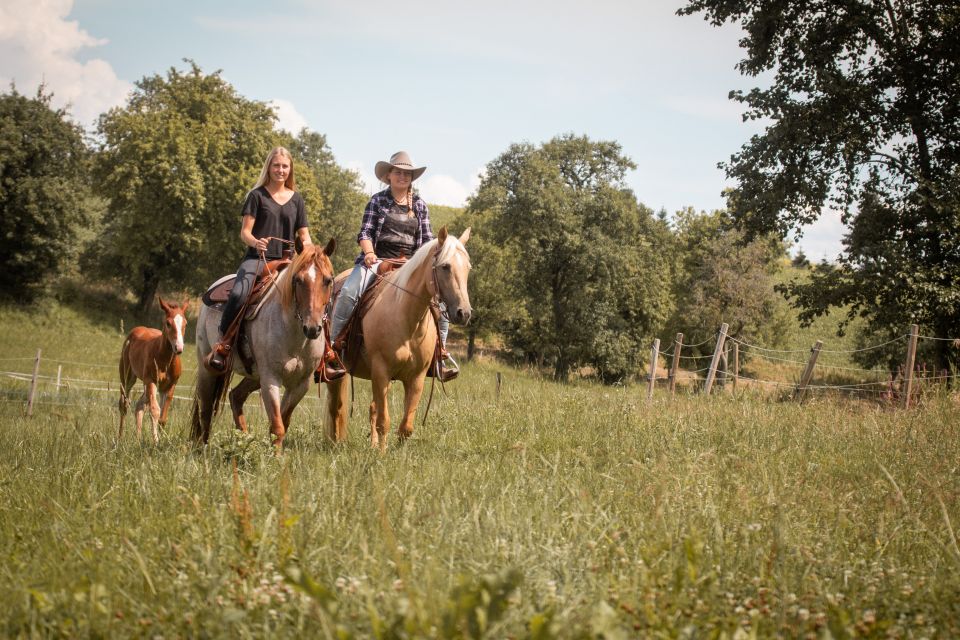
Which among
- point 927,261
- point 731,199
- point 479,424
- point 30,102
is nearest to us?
point 479,424

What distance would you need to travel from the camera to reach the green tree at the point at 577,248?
1670 inches

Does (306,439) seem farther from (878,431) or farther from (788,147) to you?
(788,147)

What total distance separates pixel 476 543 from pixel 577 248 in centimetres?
3999

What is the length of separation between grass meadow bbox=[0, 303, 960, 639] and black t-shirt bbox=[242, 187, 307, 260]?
2.32m

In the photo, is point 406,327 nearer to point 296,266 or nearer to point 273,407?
point 296,266

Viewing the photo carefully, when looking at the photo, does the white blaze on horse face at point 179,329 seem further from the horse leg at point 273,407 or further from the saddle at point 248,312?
the horse leg at point 273,407

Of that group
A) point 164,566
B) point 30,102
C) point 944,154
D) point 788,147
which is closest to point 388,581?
point 164,566

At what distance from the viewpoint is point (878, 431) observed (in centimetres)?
686

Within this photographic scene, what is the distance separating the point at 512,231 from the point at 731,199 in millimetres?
25136

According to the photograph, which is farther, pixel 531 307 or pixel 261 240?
pixel 531 307

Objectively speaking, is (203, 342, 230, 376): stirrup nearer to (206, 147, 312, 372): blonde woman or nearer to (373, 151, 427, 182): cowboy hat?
(206, 147, 312, 372): blonde woman

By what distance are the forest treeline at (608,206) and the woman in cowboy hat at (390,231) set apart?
12.8 meters

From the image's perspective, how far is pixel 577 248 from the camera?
139 feet

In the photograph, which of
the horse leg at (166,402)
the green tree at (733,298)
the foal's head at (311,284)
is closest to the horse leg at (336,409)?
the foal's head at (311,284)
